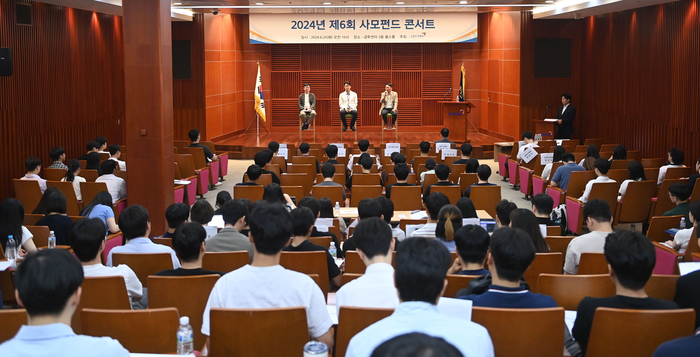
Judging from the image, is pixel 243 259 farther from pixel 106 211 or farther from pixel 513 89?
pixel 513 89

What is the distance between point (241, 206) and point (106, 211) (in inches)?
79.6

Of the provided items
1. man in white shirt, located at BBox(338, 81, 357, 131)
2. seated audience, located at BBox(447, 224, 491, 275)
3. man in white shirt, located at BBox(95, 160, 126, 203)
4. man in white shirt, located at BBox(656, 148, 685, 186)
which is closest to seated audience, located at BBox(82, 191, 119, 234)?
man in white shirt, located at BBox(95, 160, 126, 203)

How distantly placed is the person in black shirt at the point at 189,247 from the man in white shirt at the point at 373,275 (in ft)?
3.07

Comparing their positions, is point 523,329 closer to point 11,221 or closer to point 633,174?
point 11,221

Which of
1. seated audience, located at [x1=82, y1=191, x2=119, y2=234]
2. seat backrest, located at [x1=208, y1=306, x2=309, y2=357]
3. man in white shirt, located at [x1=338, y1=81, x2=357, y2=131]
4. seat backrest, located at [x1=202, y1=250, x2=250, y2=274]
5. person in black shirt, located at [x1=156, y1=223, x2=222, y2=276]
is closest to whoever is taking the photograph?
seat backrest, located at [x1=208, y1=306, x2=309, y2=357]

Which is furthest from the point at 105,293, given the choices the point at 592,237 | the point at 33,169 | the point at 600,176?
the point at 600,176

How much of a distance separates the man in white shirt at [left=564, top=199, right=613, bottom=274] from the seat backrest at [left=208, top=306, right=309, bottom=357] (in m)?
2.74

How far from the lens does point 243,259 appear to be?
4363 mm

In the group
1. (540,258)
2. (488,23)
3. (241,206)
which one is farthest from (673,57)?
(241,206)

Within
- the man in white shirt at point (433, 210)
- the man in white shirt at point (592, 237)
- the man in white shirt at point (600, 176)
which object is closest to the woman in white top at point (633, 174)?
the man in white shirt at point (600, 176)

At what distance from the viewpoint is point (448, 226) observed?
15.2ft

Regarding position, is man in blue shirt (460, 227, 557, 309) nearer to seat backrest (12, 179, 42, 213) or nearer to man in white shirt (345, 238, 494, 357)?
man in white shirt (345, 238, 494, 357)

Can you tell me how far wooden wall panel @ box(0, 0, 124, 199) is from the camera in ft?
32.2

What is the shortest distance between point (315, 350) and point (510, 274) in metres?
1.00
